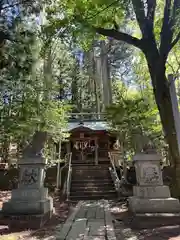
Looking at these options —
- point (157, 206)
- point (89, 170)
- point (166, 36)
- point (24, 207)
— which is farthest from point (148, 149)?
point (89, 170)

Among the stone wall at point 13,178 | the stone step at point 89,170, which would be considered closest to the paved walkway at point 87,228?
the stone wall at point 13,178

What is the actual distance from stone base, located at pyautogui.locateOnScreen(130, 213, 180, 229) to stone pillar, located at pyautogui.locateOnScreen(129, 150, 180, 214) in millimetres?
301

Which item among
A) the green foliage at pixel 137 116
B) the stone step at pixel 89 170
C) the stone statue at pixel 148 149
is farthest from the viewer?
the stone step at pixel 89 170

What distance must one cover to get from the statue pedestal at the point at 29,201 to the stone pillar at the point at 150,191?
223 centimetres

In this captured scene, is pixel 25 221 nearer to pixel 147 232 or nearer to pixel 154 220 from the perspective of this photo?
pixel 147 232

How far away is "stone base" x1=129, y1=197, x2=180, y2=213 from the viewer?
17.9 ft

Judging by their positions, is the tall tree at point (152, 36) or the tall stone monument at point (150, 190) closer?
the tall stone monument at point (150, 190)

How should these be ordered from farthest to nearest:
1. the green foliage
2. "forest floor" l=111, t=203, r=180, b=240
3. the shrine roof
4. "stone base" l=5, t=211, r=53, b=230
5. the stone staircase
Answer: the shrine roof
the stone staircase
the green foliage
"stone base" l=5, t=211, r=53, b=230
"forest floor" l=111, t=203, r=180, b=240

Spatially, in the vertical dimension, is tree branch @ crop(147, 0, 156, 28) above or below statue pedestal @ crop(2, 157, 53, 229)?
above

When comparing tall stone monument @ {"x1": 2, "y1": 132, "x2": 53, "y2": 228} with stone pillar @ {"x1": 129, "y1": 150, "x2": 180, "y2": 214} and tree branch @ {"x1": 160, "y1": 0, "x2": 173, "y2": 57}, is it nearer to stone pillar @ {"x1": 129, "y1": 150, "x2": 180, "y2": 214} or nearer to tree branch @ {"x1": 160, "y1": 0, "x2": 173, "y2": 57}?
stone pillar @ {"x1": 129, "y1": 150, "x2": 180, "y2": 214}

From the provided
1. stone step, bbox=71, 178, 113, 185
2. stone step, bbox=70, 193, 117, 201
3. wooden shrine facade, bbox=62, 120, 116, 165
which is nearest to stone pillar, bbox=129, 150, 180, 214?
stone step, bbox=70, 193, 117, 201

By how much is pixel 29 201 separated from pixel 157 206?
306cm

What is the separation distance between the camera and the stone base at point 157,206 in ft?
17.9

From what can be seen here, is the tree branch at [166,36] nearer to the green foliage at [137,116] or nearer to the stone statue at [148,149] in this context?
the stone statue at [148,149]
